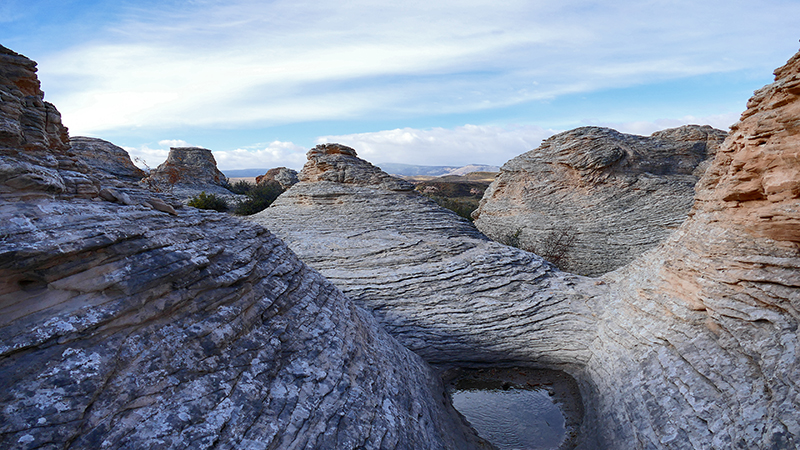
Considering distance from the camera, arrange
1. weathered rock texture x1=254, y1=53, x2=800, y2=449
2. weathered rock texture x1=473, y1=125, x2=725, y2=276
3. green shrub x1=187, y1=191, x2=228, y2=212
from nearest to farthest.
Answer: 1. weathered rock texture x1=254, y1=53, x2=800, y2=449
2. weathered rock texture x1=473, y1=125, x2=725, y2=276
3. green shrub x1=187, y1=191, x2=228, y2=212

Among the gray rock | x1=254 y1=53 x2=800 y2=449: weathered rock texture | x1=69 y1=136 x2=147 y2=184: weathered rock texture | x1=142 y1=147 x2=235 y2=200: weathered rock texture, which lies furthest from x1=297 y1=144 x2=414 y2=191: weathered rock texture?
x1=142 y1=147 x2=235 y2=200: weathered rock texture

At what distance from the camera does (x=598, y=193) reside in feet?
68.0

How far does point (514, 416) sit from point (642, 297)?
4060 mm

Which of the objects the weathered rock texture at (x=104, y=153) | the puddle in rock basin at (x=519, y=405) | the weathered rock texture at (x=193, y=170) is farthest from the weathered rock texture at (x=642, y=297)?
the weathered rock texture at (x=193, y=170)

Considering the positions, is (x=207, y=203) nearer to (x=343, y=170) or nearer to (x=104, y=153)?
(x=104, y=153)

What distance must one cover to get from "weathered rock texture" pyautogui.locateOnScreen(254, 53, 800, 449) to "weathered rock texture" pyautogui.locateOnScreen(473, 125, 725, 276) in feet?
23.3

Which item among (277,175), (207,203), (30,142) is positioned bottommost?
(207,203)

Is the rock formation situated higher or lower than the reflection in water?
higher

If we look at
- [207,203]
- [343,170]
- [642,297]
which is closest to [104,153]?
[207,203]

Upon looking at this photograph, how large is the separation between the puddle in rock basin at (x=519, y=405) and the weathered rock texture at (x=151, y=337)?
8.02 feet

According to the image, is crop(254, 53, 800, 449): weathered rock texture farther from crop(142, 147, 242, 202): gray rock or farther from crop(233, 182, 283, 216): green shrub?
crop(142, 147, 242, 202): gray rock

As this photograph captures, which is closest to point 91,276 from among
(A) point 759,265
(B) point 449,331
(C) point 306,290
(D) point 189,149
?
(C) point 306,290

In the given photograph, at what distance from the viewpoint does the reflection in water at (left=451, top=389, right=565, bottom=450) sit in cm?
939

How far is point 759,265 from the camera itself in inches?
280
